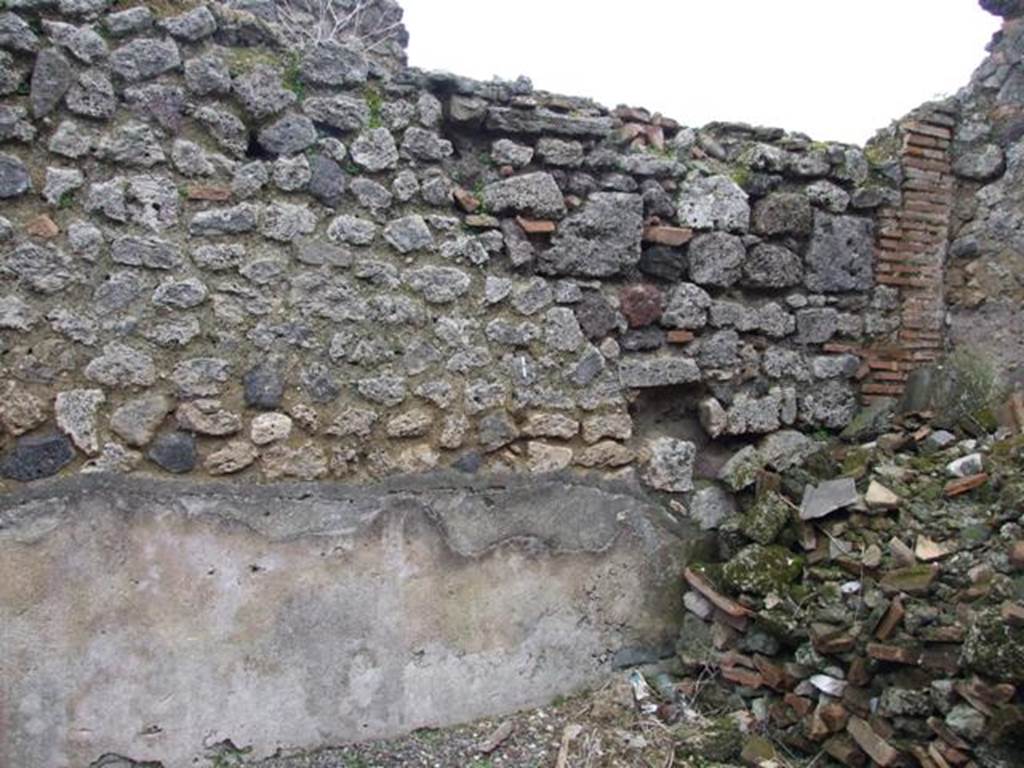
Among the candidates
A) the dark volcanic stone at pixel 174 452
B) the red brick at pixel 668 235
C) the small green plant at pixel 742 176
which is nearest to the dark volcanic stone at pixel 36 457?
the dark volcanic stone at pixel 174 452

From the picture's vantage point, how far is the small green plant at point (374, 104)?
342cm

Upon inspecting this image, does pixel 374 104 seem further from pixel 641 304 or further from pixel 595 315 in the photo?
pixel 641 304

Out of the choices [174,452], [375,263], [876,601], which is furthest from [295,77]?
[876,601]

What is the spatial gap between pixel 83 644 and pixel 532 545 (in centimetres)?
157

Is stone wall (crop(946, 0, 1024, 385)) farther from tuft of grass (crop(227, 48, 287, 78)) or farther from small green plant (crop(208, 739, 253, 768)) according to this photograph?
small green plant (crop(208, 739, 253, 768))

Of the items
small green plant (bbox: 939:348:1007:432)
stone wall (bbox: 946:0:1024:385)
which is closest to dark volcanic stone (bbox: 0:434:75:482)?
small green plant (bbox: 939:348:1007:432)

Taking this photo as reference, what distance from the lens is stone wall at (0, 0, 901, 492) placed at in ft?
9.74

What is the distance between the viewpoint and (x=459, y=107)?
11.6ft

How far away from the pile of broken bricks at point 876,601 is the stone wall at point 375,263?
0.38 meters

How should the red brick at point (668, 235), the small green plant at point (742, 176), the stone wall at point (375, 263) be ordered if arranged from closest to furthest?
the stone wall at point (375, 263) → the red brick at point (668, 235) → the small green plant at point (742, 176)

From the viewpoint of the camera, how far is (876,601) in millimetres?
3184

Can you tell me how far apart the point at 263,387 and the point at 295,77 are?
1.13 metres

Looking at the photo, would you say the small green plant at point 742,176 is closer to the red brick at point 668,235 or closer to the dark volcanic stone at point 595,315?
the red brick at point 668,235

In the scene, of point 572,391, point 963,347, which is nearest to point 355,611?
point 572,391
